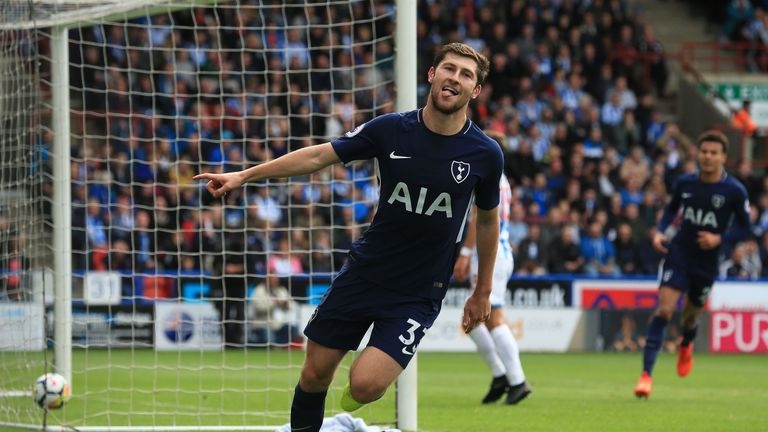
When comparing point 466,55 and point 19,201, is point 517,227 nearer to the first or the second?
point 19,201

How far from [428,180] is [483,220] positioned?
45 centimetres

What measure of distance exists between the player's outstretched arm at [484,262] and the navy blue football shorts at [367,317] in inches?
9.6

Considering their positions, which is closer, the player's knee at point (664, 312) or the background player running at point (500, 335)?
the background player running at point (500, 335)

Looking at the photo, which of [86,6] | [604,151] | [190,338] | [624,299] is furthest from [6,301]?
[604,151]

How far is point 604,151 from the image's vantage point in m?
24.4

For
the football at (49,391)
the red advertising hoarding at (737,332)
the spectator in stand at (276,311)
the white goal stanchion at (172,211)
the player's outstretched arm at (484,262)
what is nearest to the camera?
the player's outstretched arm at (484,262)

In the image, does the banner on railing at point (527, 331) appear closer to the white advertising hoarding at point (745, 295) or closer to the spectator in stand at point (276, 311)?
the spectator in stand at point (276, 311)

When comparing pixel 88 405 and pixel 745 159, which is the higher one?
pixel 745 159

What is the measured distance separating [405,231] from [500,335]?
14.0ft

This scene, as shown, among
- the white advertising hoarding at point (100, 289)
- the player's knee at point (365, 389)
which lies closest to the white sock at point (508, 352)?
the player's knee at point (365, 389)

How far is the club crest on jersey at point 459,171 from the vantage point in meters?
6.40

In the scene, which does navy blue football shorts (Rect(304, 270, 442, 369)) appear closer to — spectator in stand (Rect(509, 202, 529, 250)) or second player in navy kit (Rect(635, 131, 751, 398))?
second player in navy kit (Rect(635, 131, 751, 398))

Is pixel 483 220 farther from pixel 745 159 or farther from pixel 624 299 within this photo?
pixel 745 159

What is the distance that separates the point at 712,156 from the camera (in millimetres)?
11672
